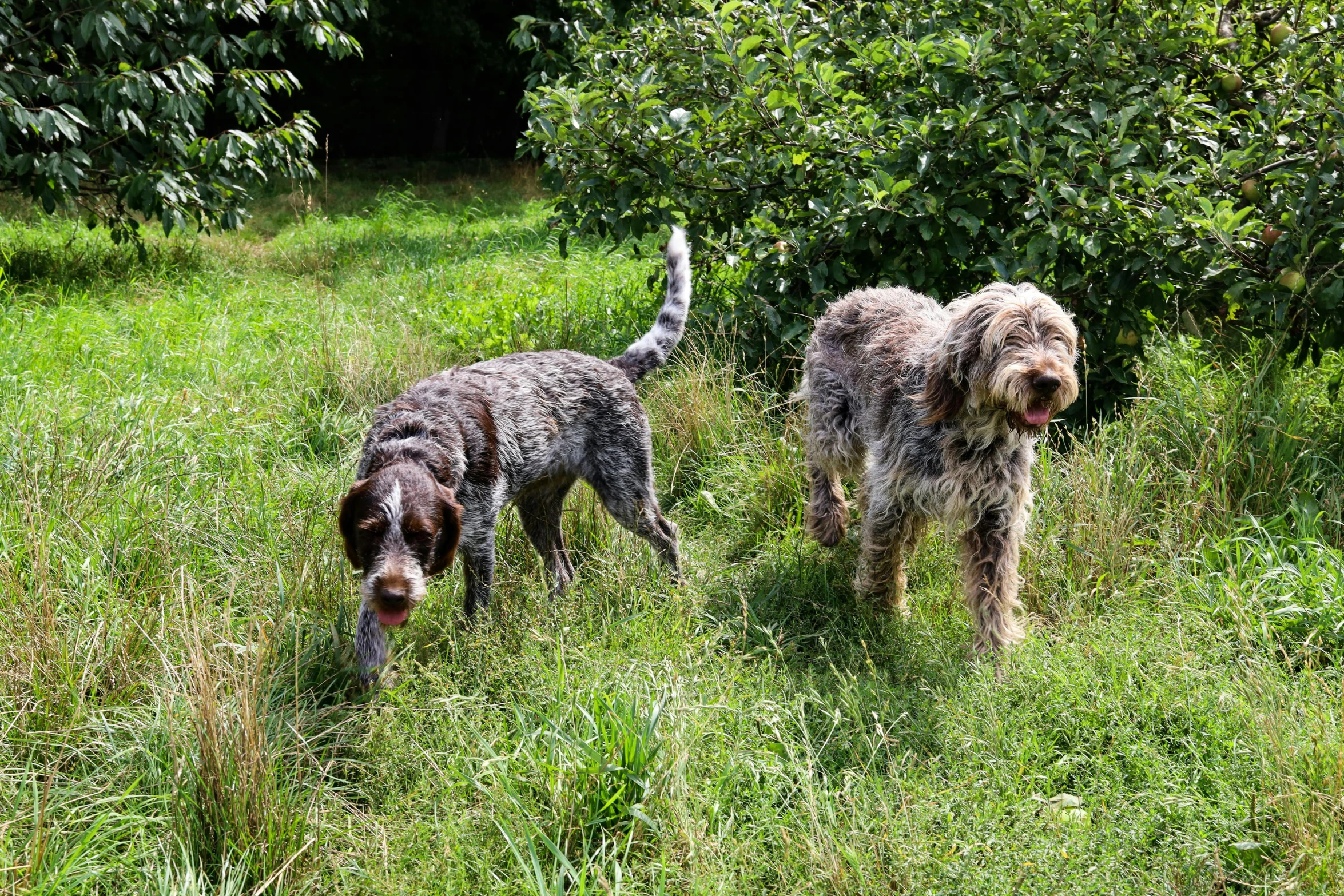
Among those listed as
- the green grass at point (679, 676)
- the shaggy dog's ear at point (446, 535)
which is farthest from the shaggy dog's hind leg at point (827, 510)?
the shaggy dog's ear at point (446, 535)

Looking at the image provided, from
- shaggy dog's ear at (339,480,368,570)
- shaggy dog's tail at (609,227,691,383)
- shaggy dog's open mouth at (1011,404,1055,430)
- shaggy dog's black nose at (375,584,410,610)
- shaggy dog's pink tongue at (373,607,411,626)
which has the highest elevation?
shaggy dog's open mouth at (1011,404,1055,430)

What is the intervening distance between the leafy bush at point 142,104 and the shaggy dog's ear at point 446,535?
18.7 feet

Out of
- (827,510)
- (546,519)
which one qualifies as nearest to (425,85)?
(546,519)

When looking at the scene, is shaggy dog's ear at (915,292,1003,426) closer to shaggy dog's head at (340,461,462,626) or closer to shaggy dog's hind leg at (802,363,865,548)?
shaggy dog's hind leg at (802,363,865,548)

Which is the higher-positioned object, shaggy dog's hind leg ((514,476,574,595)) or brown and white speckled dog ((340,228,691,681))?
brown and white speckled dog ((340,228,691,681))

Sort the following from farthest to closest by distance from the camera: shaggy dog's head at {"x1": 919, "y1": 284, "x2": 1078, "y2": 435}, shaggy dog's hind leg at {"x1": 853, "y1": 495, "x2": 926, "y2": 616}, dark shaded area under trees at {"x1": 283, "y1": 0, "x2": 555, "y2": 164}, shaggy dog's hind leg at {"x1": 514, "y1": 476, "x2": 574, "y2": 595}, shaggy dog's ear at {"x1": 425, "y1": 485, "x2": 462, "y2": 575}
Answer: dark shaded area under trees at {"x1": 283, "y1": 0, "x2": 555, "y2": 164} → shaggy dog's hind leg at {"x1": 514, "y1": 476, "x2": 574, "y2": 595} → shaggy dog's hind leg at {"x1": 853, "y1": 495, "x2": 926, "y2": 616} → shaggy dog's head at {"x1": 919, "y1": 284, "x2": 1078, "y2": 435} → shaggy dog's ear at {"x1": 425, "y1": 485, "x2": 462, "y2": 575}

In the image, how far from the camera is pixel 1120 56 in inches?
210

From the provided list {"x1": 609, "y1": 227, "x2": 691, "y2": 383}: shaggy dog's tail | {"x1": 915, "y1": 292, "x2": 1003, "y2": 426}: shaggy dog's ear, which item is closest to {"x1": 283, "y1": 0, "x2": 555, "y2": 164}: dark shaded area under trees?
{"x1": 609, "y1": 227, "x2": 691, "y2": 383}: shaggy dog's tail

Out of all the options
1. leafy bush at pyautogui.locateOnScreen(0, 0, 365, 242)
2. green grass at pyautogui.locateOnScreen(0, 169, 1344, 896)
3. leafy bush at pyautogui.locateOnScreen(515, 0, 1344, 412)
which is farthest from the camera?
leafy bush at pyautogui.locateOnScreen(0, 0, 365, 242)

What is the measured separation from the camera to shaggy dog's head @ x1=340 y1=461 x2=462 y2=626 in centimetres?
319

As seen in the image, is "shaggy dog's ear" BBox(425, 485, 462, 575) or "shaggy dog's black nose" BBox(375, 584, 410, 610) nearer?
"shaggy dog's black nose" BBox(375, 584, 410, 610)

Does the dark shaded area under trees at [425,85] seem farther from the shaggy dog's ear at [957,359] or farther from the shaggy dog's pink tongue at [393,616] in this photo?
the shaggy dog's pink tongue at [393,616]

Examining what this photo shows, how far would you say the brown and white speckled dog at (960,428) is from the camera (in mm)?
3639

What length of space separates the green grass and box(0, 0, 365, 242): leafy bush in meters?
2.82
